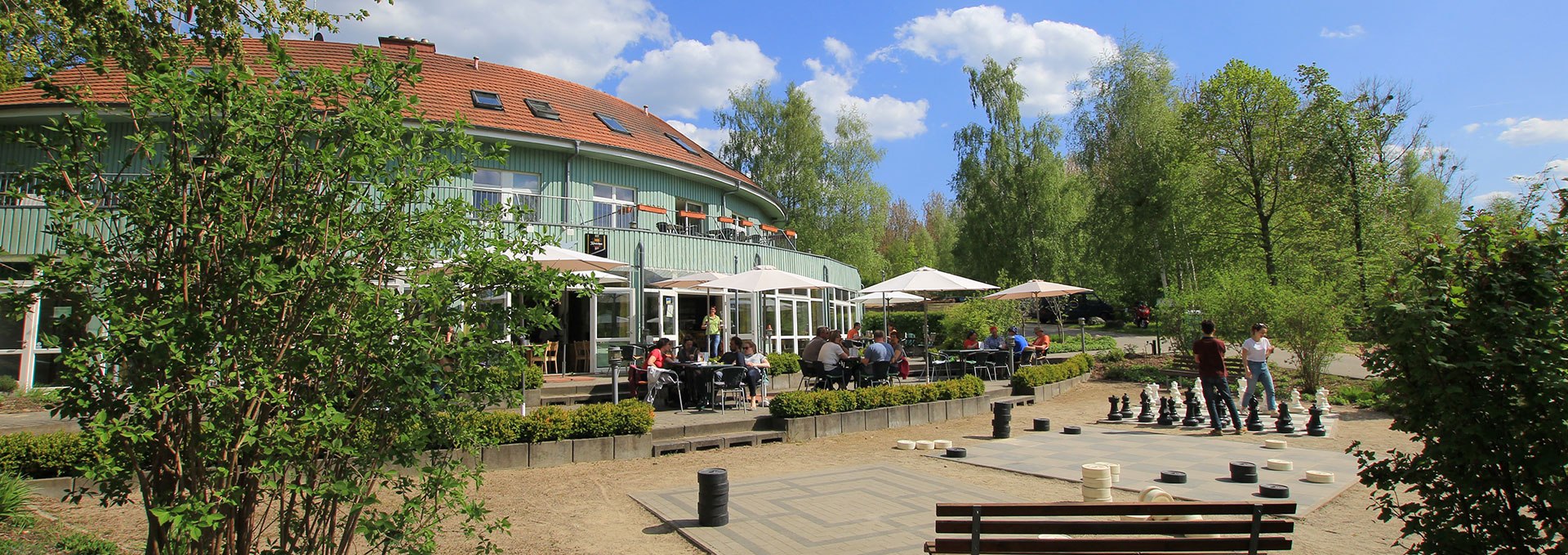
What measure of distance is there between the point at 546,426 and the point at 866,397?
4731 mm

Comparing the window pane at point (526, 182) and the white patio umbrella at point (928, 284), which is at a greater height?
the window pane at point (526, 182)

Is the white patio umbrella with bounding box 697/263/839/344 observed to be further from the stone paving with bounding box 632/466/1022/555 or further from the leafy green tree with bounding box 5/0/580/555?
the leafy green tree with bounding box 5/0/580/555

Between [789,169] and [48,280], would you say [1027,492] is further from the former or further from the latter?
[789,169]

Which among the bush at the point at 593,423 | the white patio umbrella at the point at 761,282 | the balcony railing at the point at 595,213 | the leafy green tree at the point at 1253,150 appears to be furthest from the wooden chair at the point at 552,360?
the leafy green tree at the point at 1253,150

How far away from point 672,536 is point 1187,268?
105ft

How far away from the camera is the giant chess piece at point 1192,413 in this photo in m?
11.2

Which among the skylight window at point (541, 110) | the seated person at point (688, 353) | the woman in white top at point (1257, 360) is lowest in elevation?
the woman in white top at point (1257, 360)

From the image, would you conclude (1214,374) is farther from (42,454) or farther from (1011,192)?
(1011,192)

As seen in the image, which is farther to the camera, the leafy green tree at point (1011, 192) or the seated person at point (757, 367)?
the leafy green tree at point (1011, 192)

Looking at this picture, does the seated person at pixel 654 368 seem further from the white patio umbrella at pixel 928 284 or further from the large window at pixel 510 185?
the large window at pixel 510 185

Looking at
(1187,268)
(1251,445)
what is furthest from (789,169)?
(1251,445)

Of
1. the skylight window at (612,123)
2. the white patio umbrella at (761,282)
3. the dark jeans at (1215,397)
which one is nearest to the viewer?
the dark jeans at (1215,397)

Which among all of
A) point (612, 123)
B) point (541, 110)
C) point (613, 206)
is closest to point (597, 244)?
point (613, 206)

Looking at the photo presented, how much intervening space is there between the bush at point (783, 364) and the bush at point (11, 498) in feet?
37.4
